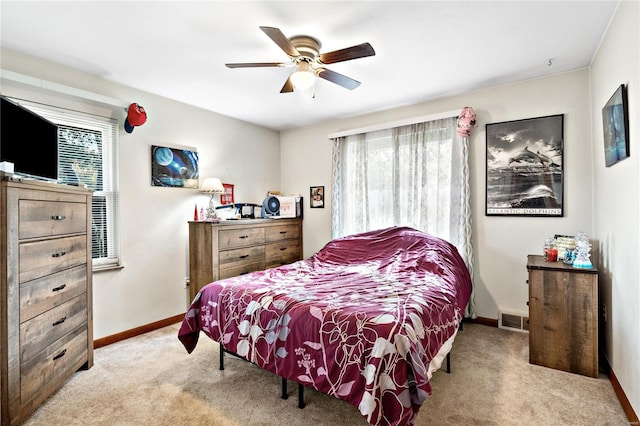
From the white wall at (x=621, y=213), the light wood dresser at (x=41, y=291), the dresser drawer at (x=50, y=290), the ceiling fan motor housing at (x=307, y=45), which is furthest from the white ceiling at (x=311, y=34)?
the dresser drawer at (x=50, y=290)

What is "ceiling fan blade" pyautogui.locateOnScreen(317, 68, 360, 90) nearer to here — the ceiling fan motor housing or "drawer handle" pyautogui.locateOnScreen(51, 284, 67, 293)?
the ceiling fan motor housing

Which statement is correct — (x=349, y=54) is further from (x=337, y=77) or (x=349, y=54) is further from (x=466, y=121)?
(x=466, y=121)

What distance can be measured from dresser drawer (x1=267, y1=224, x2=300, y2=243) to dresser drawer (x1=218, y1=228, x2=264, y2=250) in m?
0.16

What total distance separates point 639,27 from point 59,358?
4.09 meters

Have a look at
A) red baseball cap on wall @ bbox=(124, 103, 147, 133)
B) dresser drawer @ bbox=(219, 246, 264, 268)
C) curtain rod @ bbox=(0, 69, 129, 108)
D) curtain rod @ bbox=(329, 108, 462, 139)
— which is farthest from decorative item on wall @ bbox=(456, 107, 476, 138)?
curtain rod @ bbox=(0, 69, 129, 108)

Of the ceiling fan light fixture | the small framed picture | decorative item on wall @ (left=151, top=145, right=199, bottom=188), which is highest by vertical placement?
the ceiling fan light fixture

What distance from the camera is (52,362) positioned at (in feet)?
6.92

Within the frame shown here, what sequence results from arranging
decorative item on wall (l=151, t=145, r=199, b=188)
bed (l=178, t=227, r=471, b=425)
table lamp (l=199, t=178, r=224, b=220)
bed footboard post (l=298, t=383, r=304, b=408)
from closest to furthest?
bed (l=178, t=227, r=471, b=425) < bed footboard post (l=298, t=383, r=304, b=408) < decorative item on wall (l=151, t=145, r=199, b=188) < table lamp (l=199, t=178, r=224, b=220)

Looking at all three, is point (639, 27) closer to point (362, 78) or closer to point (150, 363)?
point (362, 78)

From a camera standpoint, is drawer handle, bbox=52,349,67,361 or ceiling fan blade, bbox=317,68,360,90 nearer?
drawer handle, bbox=52,349,67,361

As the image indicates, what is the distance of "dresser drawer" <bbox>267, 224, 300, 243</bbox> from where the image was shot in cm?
428

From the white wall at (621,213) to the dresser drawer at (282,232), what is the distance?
3.45 metres

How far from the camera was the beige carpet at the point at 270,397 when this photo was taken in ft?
6.17

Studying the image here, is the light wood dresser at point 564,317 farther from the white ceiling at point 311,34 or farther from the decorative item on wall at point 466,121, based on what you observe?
the white ceiling at point 311,34
